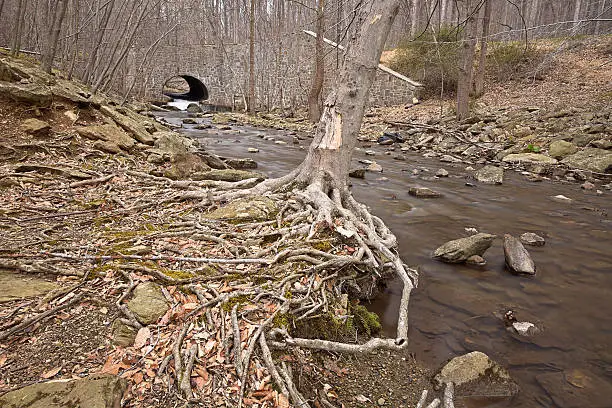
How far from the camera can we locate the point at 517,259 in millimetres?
4047

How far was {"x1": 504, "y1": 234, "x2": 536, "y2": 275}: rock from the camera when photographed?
3.97 metres

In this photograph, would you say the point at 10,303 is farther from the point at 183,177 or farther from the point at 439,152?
the point at 439,152

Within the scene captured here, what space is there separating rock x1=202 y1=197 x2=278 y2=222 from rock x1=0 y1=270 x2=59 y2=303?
5.34 ft

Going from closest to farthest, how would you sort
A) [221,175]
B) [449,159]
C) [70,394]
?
[70,394]
[221,175]
[449,159]

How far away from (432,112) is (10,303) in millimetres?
17210

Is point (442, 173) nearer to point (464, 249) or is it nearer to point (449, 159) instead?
point (449, 159)

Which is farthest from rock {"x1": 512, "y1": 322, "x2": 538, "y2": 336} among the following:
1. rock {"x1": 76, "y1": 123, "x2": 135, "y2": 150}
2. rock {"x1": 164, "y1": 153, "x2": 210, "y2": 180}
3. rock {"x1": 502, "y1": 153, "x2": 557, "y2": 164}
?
rock {"x1": 502, "y1": 153, "x2": 557, "y2": 164}

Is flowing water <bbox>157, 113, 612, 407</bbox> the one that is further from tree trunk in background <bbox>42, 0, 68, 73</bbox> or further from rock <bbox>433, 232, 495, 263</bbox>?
tree trunk in background <bbox>42, 0, 68, 73</bbox>

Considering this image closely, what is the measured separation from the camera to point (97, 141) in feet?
20.0

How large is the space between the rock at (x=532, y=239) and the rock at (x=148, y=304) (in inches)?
182

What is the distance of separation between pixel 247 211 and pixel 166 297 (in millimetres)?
1595

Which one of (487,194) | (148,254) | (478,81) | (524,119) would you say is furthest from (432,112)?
(148,254)

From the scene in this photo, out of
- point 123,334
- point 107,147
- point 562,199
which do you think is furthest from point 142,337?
point 562,199

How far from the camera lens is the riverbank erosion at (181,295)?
1.84 meters
